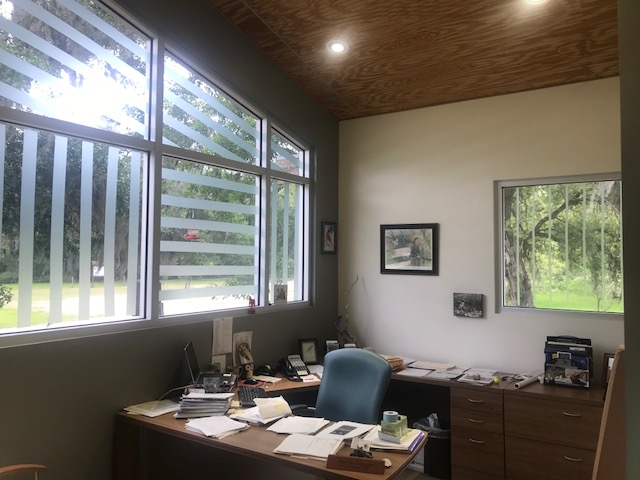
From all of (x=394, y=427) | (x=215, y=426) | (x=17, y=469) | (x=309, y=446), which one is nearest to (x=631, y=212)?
(x=394, y=427)

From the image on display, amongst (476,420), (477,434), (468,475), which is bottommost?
(468,475)

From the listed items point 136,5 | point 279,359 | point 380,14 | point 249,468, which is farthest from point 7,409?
point 380,14

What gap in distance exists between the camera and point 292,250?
431 cm

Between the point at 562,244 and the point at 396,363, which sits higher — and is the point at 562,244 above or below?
above

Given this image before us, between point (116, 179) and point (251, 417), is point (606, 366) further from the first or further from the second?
point (116, 179)

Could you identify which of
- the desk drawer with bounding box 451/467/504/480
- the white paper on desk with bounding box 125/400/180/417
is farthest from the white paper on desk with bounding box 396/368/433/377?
the white paper on desk with bounding box 125/400/180/417

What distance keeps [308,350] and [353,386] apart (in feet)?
4.13

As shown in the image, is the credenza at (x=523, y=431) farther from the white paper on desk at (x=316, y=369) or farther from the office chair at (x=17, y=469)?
the office chair at (x=17, y=469)

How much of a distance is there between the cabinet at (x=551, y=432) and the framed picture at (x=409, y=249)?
1.32 m

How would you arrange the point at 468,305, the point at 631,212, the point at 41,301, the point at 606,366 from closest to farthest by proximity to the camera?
1. the point at 631,212
2. the point at 41,301
3. the point at 606,366
4. the point at 468,305

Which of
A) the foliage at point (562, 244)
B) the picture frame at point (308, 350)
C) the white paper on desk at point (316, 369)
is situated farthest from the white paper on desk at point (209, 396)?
the foliage at point (562, 244)

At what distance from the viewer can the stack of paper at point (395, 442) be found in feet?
7.11

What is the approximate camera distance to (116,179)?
2.87 meters

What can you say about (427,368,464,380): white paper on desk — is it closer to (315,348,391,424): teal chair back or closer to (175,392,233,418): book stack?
(315,348,391,424): teal chair back
